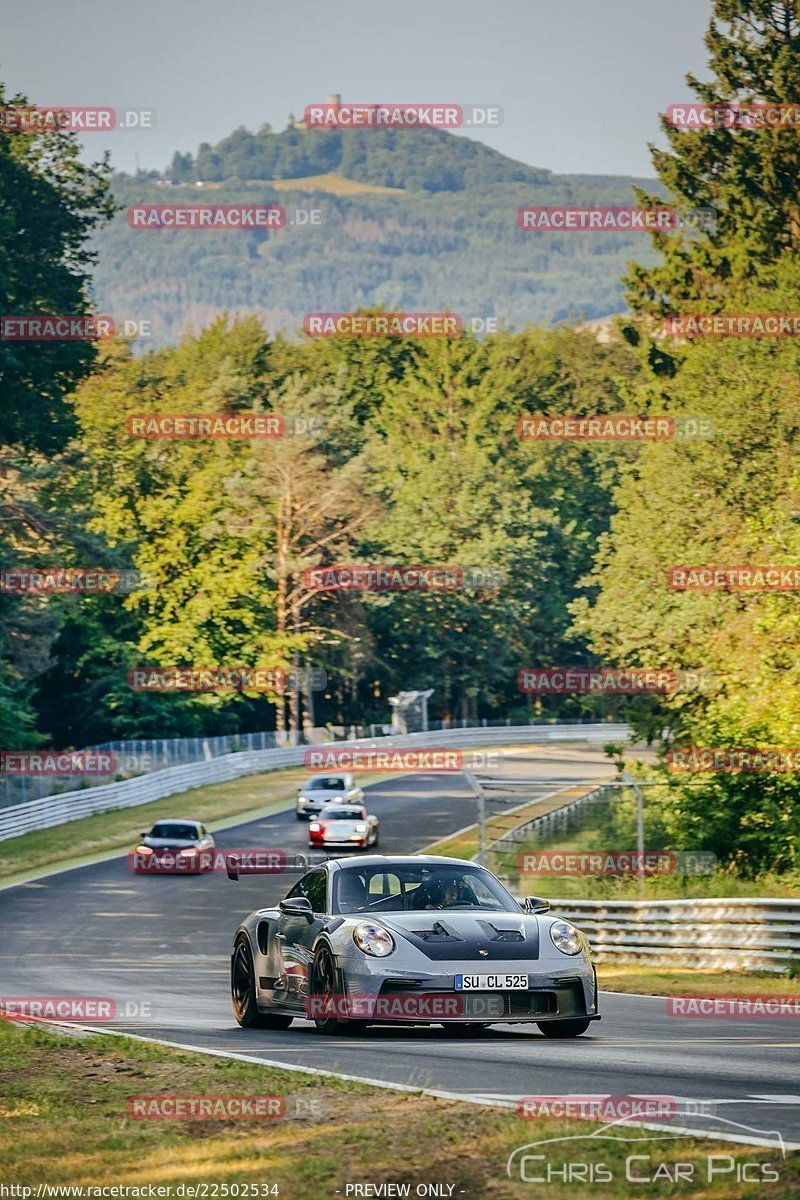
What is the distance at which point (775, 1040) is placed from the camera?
13461 mm

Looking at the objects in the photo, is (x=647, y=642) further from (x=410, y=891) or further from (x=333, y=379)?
(x=333, y=379)

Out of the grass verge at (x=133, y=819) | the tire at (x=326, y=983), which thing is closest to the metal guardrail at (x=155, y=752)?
the grass verge at (x=133, y=819)

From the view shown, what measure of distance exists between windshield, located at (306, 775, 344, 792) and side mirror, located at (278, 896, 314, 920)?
1595 inches

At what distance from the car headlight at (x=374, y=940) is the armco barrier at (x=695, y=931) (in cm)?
1025

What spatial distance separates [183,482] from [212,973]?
60.0 meters

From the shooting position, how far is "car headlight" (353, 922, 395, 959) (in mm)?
12500

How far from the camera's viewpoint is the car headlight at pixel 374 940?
12500 millimetres

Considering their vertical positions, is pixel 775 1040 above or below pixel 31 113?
below

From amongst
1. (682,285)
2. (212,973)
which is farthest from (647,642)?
(212,973)

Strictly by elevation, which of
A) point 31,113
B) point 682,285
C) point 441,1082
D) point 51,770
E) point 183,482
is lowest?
point 51,770

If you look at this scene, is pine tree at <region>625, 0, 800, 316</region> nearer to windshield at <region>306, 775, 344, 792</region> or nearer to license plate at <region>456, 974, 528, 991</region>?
windshield at <region>306, 775, 344, 792</region>

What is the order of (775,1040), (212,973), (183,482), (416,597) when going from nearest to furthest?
1. (775,1040)
2. (212,973)
3. (183,482)
4. (416,597)

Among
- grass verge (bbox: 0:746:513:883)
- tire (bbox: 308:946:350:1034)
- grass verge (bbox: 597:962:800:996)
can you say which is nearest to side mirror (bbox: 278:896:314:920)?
tire (bbox: 308:946:350:1034)

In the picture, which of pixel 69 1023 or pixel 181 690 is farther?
pixel 181 690
